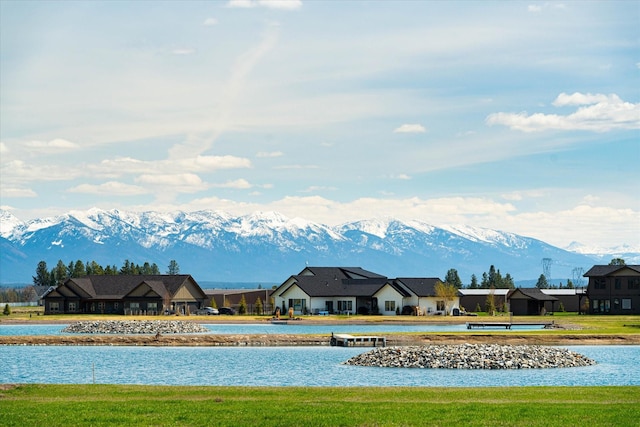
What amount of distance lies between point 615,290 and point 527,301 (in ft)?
31.8

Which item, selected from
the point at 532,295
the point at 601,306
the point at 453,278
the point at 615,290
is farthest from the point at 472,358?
the point at 453,278

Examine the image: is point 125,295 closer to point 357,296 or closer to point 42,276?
point 357,296

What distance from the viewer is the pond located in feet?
228

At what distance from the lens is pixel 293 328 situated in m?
75.0

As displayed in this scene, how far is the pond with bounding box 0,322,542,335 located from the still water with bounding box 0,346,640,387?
52.7ft

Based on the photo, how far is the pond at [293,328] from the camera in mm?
69375

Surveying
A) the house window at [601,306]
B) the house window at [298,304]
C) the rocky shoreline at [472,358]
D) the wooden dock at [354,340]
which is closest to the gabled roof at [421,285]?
the house window at [298,304]

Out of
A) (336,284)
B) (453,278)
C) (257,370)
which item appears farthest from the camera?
(453,278)

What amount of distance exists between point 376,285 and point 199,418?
7756 centimetres

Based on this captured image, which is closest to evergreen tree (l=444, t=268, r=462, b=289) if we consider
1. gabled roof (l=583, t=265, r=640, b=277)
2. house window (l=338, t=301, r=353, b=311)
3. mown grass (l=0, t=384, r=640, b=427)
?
gabled roof (l=583, t=265, r=640, b=277)

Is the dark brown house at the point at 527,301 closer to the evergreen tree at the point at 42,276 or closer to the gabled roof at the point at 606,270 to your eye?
the gabled roof at the point at 606,270

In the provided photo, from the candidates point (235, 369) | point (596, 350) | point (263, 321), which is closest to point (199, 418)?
point (235, 369)

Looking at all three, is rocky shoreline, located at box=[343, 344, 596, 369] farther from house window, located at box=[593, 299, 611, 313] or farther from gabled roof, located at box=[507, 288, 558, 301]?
gabled roof, located at box=[507, 288, 558, 301]

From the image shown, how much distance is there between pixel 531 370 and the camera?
42406 millimetres
